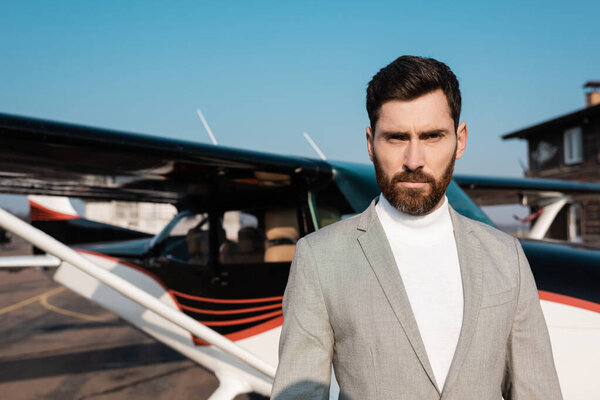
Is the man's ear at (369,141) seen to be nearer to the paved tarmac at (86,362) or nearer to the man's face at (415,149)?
the man's face at (415,149)

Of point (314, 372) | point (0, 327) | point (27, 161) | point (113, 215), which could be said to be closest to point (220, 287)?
point (27, 161)

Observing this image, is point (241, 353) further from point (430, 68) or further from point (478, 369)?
point (430, 68)

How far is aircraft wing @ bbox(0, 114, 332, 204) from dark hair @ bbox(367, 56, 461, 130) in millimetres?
2144

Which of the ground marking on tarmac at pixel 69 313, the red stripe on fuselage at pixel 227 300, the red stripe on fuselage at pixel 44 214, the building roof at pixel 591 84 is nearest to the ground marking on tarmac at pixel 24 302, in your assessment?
the ground marking on tarmac at pixel 69 313

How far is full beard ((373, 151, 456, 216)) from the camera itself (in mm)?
1037

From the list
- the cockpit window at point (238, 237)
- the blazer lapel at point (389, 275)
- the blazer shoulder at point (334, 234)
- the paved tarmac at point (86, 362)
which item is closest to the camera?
the blazer lapel at point (389, 275)

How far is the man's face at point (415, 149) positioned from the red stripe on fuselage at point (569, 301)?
4.97 feet

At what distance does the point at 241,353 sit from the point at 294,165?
4.16 feet

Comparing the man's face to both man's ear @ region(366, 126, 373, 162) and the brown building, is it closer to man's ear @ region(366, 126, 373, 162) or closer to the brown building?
man's ear @ region(366, 126, 373, 162)

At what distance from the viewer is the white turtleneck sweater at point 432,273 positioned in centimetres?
100

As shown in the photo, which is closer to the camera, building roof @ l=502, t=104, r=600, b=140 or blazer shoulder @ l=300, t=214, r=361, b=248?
blazer shoulder @ l=300, t=214, r=361, b=248

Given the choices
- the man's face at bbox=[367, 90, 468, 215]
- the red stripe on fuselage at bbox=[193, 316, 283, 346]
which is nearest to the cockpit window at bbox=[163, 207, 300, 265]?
the red stripe on fuselage at bbox=[193, 316, 283, 346]

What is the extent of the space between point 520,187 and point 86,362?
6.04m

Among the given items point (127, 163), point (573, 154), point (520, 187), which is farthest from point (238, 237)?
point (573, 154)
